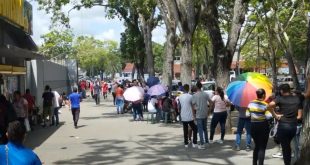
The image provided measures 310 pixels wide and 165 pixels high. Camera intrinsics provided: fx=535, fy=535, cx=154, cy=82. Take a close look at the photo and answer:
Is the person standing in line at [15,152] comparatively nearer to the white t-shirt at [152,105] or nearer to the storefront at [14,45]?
the storefront at [14,45]

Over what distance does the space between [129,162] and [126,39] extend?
87.8 ft

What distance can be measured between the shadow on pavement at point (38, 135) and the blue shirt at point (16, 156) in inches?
367

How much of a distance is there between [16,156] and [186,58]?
1364 centimetres

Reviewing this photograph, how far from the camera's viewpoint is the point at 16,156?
16.3 feet

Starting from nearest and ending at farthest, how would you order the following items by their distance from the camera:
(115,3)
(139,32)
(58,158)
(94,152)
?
(58,158)
(94,152)
(115,3)
(139,32)

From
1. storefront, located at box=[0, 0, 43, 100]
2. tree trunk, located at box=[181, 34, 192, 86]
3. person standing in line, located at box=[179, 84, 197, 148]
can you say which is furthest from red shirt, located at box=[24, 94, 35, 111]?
person standing in line, located at box=[179, 84, 197, 148]

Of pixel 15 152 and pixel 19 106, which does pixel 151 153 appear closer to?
pixel 19 106

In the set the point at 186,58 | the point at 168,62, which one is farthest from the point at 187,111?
the point at 168,62

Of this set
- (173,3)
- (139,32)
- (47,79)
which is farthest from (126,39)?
(173,3)

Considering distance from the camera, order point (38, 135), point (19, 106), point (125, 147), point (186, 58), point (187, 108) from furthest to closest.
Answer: point (186, 58) → point (38, 135) → point (19, 106) → point (125, 147) → point (187, 108)

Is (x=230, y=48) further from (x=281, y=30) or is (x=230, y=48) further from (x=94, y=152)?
(x=281, y=30)

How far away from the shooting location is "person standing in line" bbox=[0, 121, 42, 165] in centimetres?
496

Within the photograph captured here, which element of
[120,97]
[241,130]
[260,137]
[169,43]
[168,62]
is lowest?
[241,130]

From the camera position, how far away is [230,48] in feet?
51.6
